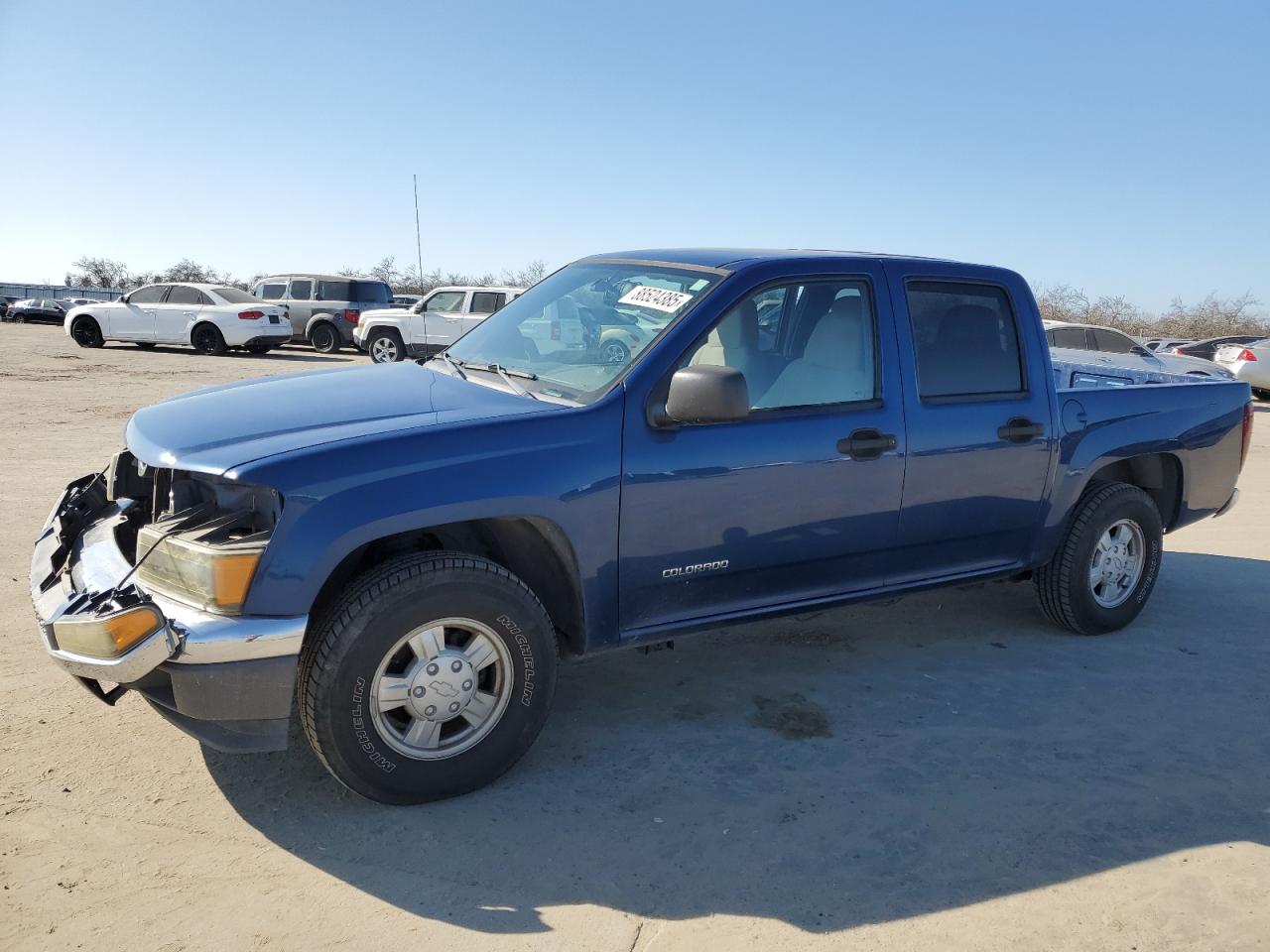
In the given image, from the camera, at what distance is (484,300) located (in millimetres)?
19781

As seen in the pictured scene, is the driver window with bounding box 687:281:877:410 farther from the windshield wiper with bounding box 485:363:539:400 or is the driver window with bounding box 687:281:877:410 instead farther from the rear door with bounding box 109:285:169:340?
the rear door with bounding box 109:285:169:340

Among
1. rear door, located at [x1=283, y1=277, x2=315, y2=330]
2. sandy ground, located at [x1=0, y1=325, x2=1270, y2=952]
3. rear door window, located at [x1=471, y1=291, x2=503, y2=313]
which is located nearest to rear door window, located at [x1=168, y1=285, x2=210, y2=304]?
rear door, located at [x1=283, y1=277, x2=315, y2=330]

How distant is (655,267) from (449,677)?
189 cm

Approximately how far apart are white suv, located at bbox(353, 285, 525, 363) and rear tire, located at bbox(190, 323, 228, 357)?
3.54 m

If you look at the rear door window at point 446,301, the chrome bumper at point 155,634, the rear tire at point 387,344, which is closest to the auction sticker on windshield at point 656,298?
the chrome bumper at point 155,634

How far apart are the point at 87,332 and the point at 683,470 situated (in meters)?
22.6

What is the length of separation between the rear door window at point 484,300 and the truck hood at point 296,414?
15.8 meters

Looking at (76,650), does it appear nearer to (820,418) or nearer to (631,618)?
(631,618)

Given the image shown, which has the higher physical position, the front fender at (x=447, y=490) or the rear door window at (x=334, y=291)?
the rear door window at (x=334, y=291)

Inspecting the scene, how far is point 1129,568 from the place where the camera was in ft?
16.9

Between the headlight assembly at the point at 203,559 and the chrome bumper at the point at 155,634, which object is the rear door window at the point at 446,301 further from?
the headlight assembly at the point at 203,559

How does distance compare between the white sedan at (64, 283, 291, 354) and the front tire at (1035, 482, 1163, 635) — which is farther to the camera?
the white sedan at (64, 283, 291, 354)

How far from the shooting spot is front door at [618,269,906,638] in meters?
3.50

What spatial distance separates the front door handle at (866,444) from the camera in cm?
387
